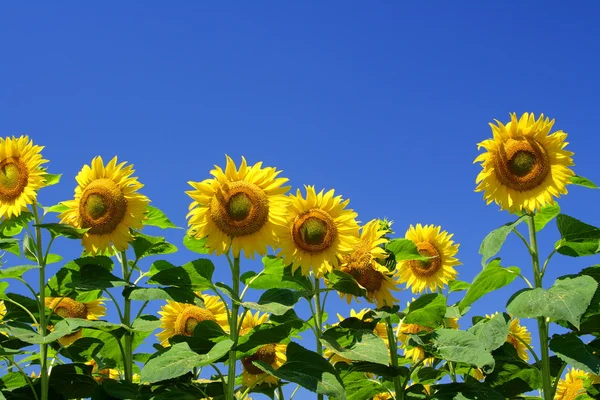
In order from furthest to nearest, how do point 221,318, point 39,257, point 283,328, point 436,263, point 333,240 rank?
point 436,263
point 221,318
point 39,257
point 333,240
point 283,328

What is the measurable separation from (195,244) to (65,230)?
3.11ft

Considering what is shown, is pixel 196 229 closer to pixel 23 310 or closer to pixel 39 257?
pixel 39 257

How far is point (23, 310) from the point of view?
5.92m

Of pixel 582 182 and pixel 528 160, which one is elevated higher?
pixel 528 160

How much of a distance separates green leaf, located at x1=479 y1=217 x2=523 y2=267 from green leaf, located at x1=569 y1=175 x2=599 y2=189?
0.74m

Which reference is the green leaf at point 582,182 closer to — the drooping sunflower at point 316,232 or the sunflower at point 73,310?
the drooping sunflower at point 316,232

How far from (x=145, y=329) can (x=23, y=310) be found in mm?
1439

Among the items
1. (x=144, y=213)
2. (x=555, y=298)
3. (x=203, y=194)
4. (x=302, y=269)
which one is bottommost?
(x=555, y=298)

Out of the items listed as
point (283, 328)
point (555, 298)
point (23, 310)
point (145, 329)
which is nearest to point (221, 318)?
point (145, 329)

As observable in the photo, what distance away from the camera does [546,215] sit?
5.91m

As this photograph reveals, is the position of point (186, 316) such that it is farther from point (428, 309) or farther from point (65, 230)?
point (428, 309)

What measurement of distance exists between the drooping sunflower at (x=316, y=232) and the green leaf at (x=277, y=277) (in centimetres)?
10

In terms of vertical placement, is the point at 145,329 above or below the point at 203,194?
below

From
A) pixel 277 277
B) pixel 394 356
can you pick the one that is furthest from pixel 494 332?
pixel 277 277
